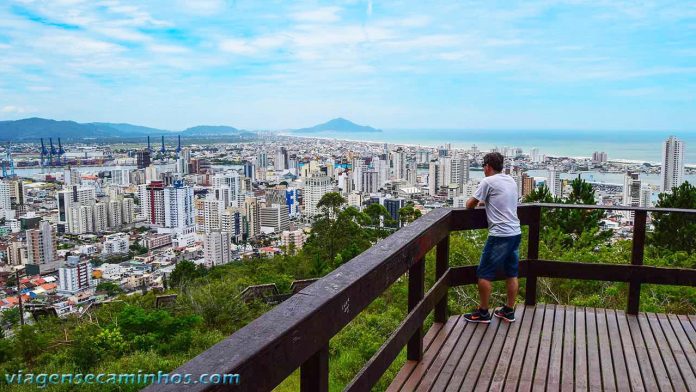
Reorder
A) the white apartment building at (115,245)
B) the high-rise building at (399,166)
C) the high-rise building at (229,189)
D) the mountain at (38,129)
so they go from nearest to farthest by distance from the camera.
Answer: the white apartment building at (115,245) < the high-rise building at (229,189) < the high-rise building at (399,166) < the mountain at (38,129)

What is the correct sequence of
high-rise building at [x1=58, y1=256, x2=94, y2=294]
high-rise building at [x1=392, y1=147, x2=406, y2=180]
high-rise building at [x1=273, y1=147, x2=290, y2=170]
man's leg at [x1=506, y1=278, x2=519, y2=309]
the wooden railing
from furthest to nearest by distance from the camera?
high-rise building at [x1=273, y1=147, x2=290, y2=170] → high-rise building at [x1=392, y1=147, x2=406, y2=180] → high-rise building at [x1=58, y1=256, x2=94, y2=294] → man's leg at [x1=506, y1=278, x2=519, y2=309] → the wooden railing

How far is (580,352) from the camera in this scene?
2834 mm

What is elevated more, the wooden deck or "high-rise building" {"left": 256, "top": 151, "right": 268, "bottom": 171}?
the wooden deck

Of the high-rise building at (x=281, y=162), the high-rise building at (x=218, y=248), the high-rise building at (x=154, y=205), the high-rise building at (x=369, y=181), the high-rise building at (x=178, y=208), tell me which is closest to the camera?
the high-rise building at (x=218, y=248)

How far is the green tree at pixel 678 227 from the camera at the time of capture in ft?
33.8

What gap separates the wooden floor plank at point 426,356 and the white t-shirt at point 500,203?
2.02 ft

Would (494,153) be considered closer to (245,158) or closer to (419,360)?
(419,360)

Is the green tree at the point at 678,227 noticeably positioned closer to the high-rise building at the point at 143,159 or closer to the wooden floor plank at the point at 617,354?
the wooden floor plank at the point at 617,354

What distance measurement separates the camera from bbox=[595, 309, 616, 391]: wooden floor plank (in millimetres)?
2461

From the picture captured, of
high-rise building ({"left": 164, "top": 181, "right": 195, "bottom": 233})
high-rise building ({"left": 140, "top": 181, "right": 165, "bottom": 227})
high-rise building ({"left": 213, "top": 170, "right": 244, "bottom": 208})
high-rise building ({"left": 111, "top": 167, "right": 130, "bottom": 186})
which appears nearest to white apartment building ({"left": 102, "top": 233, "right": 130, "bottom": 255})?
high-rise building ({"left": 164, "top": 181, "right": 195, "bottom": 233})

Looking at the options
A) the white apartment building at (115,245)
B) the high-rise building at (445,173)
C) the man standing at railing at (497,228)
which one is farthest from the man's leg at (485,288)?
the high-rise building at (445,173)

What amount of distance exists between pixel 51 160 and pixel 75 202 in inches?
2186

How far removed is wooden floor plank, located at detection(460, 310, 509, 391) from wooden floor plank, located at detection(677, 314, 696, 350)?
3.28 ft

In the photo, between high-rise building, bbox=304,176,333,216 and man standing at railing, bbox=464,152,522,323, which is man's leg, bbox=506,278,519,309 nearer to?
man standing at railing, bbox=464,152,522,323
